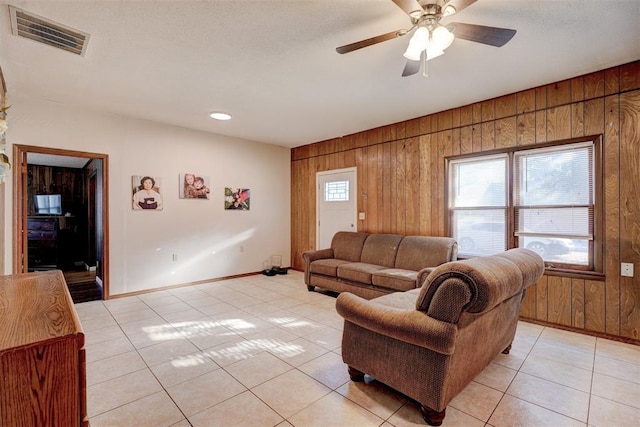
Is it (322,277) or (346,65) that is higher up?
(346,65)

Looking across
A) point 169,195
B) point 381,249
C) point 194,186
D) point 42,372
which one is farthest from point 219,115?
point 42,372

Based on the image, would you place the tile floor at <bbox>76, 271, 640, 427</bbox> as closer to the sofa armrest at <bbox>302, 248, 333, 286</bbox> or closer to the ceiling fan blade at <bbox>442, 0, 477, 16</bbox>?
the sofa armrest at <bbox>302, 248, 333, 286</bbox>

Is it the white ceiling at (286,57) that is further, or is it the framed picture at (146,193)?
the framed picture at (146,193)

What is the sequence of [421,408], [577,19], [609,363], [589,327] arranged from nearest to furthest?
[421,408]
[577,19]
[609,363]
[589,327]

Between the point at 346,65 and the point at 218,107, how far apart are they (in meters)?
1.88

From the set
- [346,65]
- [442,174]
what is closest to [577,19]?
[346,65]

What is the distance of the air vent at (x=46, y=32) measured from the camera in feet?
6.72

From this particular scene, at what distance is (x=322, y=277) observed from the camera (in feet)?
14.4

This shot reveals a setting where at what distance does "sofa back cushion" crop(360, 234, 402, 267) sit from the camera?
13.7ft

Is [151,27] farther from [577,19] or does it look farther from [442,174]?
[442,174]

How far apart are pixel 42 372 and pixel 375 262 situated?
382cm

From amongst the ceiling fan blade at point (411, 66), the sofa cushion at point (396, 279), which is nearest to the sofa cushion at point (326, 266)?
the sofa cushion at point (396, 279)

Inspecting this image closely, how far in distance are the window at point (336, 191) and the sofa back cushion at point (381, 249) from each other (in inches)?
40.1

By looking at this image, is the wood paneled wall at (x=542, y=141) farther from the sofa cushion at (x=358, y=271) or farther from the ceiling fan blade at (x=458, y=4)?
the ceiling fan blade at (x=458, y=4)
